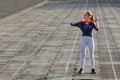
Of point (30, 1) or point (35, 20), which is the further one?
point (30, 1)

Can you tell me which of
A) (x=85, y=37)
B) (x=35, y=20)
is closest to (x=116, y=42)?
(x=85, y=37)

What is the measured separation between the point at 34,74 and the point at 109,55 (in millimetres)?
4747

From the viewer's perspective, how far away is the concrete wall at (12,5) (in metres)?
46.2

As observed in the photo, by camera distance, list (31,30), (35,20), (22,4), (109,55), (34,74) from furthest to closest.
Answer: (22,4) < (35,20) < (31,30) < (109,55) < (34,74)

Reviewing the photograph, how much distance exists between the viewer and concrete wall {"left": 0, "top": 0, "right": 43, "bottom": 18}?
151 ft

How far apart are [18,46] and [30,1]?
3092cm

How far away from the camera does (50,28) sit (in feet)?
87.4

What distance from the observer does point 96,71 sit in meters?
14.1

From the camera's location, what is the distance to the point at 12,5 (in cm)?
4947

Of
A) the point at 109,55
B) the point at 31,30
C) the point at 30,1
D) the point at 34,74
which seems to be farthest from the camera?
the point at 30,1

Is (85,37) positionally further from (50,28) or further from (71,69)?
(50,28)

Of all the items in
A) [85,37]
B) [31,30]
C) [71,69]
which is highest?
[85,37]

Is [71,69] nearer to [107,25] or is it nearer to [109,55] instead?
[109,55]

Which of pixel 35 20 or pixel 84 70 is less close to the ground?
pixel 84 70
